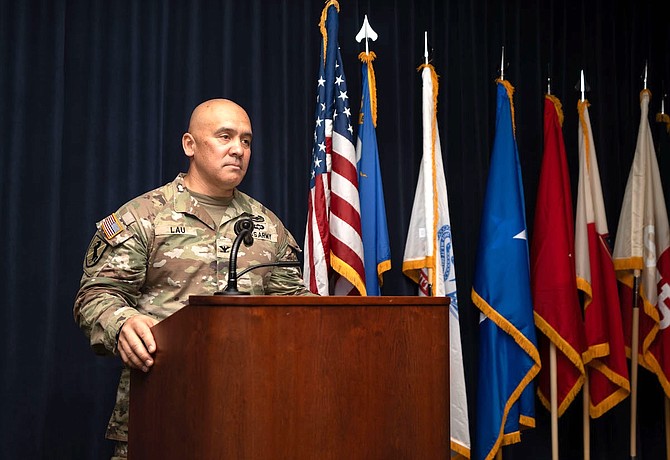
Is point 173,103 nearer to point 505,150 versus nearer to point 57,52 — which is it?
point 57,52

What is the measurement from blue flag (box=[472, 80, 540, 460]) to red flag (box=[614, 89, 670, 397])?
2.12ft

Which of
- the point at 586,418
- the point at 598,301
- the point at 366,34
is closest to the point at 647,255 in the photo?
the point at 598,301

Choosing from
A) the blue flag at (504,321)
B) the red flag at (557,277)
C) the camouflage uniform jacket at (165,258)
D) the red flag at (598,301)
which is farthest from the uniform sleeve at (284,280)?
the red flag at (598,301)

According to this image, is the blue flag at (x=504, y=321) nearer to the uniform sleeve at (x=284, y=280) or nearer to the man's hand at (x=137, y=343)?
the uniform sleeve at (x=284, y=280)

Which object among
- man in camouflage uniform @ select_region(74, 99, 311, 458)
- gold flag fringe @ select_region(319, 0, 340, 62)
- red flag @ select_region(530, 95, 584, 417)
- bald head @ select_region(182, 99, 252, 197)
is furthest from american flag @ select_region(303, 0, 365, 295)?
red flag @ select_region(530, 95, 584, 417)

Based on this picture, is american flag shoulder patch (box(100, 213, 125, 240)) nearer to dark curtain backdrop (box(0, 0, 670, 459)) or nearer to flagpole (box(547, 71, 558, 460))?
dark curtain backdrop (box(0, 0, 670, 459))

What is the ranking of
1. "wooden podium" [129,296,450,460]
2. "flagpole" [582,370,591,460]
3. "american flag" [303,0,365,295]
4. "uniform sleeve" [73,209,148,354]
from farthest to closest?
1. "flagpole" [582,370,591,460]
2. "american flag" [303,0,365,295]
3. "uniform sleeve" [73,209,148,354]
4. "wooden podium" [129,296,450,460]

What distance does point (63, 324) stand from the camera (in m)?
3.25

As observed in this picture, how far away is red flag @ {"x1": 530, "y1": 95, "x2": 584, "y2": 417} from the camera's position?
3.69 m

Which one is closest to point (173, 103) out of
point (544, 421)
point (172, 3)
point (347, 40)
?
point (172, 3)

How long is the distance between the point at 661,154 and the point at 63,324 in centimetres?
335

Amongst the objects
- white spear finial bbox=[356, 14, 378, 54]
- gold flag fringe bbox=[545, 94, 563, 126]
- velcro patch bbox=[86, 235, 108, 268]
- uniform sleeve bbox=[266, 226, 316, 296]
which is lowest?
uniform sleeve bbox=[266, 226, 316, 296]

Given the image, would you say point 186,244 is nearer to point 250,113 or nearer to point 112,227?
point 112,227

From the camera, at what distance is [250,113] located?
3.68m
